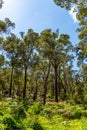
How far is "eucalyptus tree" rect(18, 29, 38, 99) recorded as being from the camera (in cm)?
5378

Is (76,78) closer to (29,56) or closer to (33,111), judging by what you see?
(29,56)

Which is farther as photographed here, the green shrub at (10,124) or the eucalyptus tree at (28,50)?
the eucalyptus tree at (28,50)

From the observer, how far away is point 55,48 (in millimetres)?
52156

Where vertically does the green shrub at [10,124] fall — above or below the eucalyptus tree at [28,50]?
below

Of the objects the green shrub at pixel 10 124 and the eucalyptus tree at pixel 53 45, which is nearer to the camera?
the green shrub at pixel 10 124

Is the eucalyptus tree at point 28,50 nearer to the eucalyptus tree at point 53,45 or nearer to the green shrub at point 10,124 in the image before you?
the eucalyptus tree at point 53,45

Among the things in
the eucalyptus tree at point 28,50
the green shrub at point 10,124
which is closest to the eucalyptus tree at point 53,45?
the eucalyptus tree at point 28,50

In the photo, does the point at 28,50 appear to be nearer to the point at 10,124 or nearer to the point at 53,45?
the point at 53,45

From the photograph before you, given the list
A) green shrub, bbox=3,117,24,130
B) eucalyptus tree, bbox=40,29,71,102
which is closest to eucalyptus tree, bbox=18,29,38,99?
eucalyptus tree, bbox=40,29,71,102

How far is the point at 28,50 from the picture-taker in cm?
5559

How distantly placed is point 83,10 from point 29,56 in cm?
3220

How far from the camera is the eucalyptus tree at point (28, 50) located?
53784 millimetres

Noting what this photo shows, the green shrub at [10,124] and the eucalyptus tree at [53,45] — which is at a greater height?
the eucalyptus tree at [53,45]

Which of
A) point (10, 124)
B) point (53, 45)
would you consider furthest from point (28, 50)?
point (10, 124)
